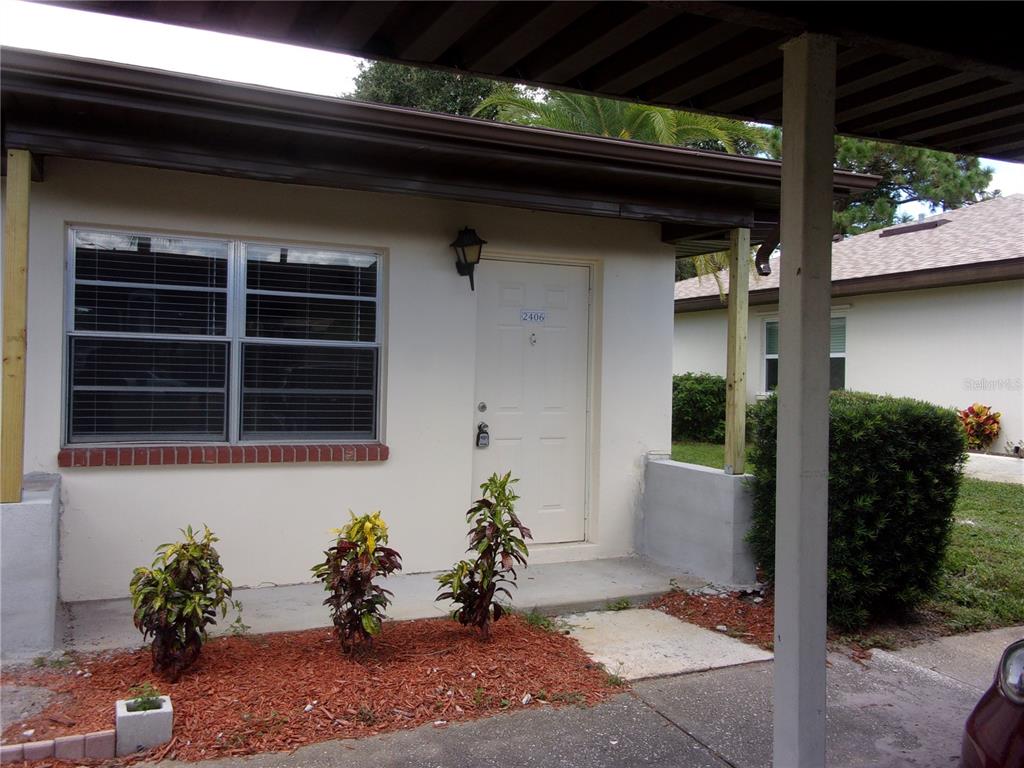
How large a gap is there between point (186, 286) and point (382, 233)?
1.49 m

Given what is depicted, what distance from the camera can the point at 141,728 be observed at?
3578 mm

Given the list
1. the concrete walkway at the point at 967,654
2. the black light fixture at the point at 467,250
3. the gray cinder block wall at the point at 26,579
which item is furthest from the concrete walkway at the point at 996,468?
the gray cinder block wall at the point at 26,579

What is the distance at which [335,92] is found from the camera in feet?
85.6

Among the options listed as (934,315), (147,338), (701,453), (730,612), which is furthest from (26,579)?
(934,315)

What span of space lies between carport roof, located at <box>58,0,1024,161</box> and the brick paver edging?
292 centimetres

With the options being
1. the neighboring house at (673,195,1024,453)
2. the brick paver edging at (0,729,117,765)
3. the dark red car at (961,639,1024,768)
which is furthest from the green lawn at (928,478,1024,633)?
the brick paver edging at (0,729,117,765)

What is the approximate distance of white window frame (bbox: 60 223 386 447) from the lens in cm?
556

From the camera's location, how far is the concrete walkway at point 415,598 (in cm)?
504

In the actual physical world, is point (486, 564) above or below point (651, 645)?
above

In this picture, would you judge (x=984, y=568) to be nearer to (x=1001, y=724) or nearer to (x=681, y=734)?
(x=681, y=734)

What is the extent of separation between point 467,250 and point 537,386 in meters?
1.38

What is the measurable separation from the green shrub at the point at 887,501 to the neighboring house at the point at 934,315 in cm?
627

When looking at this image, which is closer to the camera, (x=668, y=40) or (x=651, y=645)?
(x=668, y=40)

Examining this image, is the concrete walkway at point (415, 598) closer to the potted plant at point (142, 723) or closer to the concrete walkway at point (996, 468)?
the potted plant at point (142, 723)
